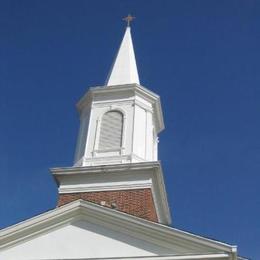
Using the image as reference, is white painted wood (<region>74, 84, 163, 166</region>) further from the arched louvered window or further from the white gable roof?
the white gable roof

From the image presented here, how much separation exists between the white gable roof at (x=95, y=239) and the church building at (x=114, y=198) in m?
0.03

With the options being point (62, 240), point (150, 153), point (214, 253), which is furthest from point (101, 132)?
point (214, 253)

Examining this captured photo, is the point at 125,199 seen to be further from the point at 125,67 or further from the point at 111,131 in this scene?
the point at 125,67

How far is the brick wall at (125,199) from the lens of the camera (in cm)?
1828

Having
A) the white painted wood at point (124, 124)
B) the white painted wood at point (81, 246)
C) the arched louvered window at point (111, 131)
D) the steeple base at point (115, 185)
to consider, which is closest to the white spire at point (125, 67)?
the white painted wood at point (124, 124)

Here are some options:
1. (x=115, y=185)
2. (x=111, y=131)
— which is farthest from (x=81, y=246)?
(x=111, y=131)

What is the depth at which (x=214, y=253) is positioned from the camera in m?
15.5

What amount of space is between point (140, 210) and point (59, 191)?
2.88 metres

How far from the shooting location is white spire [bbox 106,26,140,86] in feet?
75.9

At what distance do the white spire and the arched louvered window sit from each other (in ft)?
7.39

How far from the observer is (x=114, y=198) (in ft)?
61.3

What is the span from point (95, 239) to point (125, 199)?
2.40 metres

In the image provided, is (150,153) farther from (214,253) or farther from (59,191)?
(214,253)

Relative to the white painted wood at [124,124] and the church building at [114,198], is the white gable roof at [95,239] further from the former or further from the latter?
the white painted wood at [124,124]
